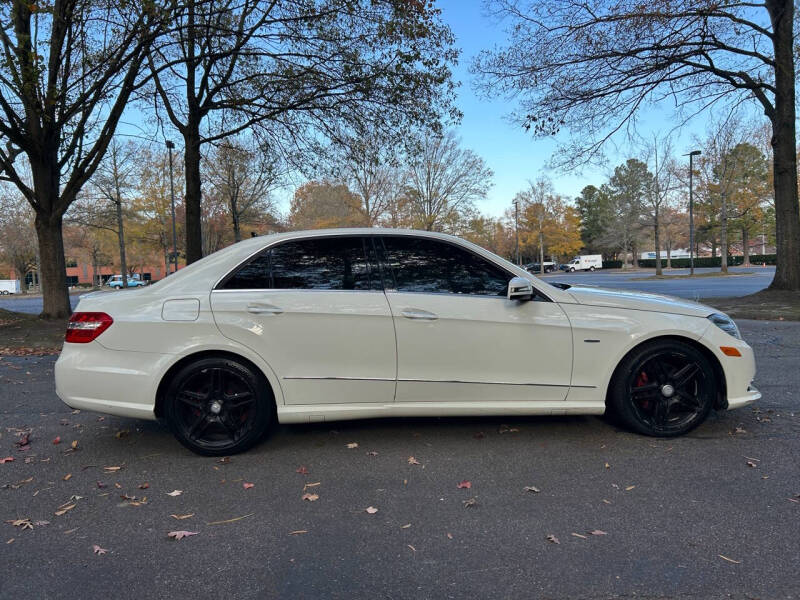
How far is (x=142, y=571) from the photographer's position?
2344 millimetres

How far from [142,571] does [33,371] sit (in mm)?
6138

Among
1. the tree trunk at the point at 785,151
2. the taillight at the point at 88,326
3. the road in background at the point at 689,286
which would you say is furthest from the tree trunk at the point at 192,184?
the tree trunk at the point at 785,151

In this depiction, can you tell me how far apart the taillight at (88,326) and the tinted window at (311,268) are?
866mm

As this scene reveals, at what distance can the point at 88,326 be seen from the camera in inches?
143

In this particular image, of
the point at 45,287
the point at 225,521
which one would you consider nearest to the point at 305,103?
the point at 45,287

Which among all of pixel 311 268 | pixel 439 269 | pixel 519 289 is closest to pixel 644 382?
pixel 519 289

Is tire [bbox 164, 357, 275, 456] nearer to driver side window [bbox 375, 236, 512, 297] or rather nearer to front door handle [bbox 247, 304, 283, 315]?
front door handle [bbox 247, 304, 283, 315]

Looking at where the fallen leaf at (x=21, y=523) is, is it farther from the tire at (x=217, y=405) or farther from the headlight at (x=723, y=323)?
the headlight at (x=723, y=323)

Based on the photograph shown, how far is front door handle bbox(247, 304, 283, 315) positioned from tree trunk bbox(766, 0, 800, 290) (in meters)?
14.7

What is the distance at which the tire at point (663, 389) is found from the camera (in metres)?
3.76

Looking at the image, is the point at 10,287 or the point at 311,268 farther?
the point at 10,287

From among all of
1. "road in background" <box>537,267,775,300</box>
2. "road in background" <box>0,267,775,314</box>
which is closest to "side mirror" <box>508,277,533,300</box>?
"road in background" <box>537,267,775,300</box>

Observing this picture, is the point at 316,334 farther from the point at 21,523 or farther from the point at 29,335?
the point at 29,335

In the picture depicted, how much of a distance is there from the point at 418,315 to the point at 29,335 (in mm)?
9898
